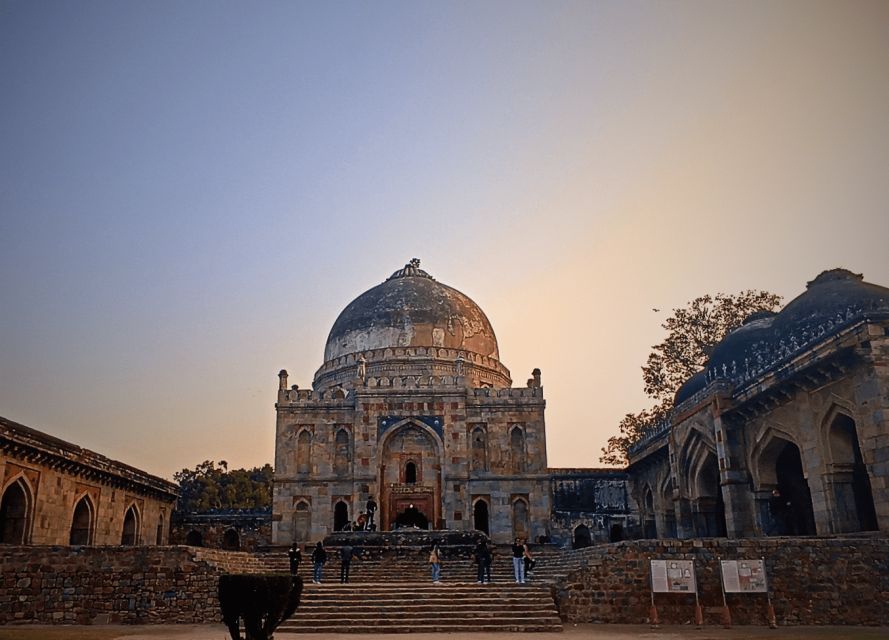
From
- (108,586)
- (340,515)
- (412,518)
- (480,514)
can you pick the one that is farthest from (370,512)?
(108,586)

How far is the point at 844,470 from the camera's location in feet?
60.8

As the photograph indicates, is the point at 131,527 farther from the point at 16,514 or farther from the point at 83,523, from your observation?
the point at 16,514

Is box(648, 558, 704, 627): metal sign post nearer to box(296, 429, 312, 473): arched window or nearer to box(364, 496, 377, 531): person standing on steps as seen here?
box(364, 496, 377, 531): person standing on steps

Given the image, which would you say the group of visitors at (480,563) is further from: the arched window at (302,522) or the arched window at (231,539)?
the arched window at (231,539)

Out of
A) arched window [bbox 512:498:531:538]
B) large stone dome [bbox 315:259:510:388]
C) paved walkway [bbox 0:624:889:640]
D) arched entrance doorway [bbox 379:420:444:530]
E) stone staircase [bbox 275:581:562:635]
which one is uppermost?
large stone dome [bbox 315:259:510:388]

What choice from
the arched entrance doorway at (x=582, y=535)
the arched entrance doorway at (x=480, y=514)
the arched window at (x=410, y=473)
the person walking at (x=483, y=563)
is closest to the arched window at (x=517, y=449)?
the arched entrance doorway at (x=480, y=514)

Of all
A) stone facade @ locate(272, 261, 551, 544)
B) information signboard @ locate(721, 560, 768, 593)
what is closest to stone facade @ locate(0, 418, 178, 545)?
stone facade @ locate(272, 261, 551, 544)

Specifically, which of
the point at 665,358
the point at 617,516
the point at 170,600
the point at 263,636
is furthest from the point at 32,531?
the point at 665,358

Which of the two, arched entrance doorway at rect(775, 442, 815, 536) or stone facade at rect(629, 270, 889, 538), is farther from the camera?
arched entrance doorway at rect(775, 442, 815, 536)

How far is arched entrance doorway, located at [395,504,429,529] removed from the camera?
102 ft

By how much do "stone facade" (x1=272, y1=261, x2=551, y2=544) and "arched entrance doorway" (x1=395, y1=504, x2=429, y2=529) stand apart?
0.13 feet

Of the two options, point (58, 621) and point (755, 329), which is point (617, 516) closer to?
point (755, 329)

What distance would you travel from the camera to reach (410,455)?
3203 cm

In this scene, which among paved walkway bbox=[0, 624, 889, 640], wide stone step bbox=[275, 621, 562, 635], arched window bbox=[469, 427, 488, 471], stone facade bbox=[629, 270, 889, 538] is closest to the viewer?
paved walkway bbox=[0, 624, 889, 640]
